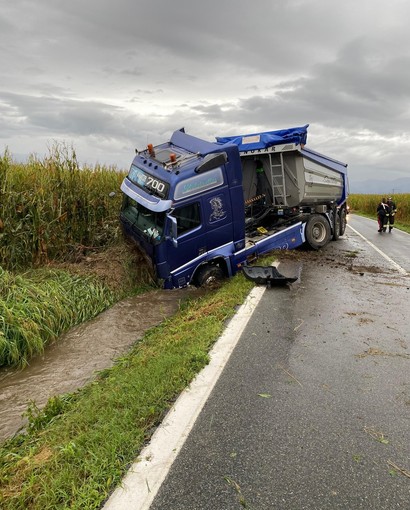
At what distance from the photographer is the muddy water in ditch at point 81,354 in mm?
4656

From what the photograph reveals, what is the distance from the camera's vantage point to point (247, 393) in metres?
3.48

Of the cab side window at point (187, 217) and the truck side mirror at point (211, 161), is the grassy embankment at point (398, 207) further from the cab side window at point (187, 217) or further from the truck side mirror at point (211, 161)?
the cab side window at point (187, 217)

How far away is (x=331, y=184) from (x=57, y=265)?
345 inches

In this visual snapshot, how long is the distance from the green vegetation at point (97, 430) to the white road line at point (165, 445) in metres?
0.06

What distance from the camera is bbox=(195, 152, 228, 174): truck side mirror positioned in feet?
26.1

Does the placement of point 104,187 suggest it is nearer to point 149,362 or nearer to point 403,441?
point 149,362

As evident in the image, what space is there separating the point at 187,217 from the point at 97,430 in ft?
18.1

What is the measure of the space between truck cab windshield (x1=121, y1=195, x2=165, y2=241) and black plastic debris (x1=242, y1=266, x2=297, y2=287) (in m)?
1.99

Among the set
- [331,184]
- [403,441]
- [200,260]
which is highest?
[331,184]

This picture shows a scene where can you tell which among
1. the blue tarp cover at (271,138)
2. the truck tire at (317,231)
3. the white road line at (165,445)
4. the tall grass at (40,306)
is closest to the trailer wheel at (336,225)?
the truck tire at (317,231)

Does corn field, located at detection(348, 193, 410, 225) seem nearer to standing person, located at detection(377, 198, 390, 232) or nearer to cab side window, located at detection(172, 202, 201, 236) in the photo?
standing person, located at detection(377, 198, 390, 232)

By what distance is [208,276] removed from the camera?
8.58 metres

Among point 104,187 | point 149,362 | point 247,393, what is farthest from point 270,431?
point 104,187

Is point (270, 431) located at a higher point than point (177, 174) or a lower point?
lower
